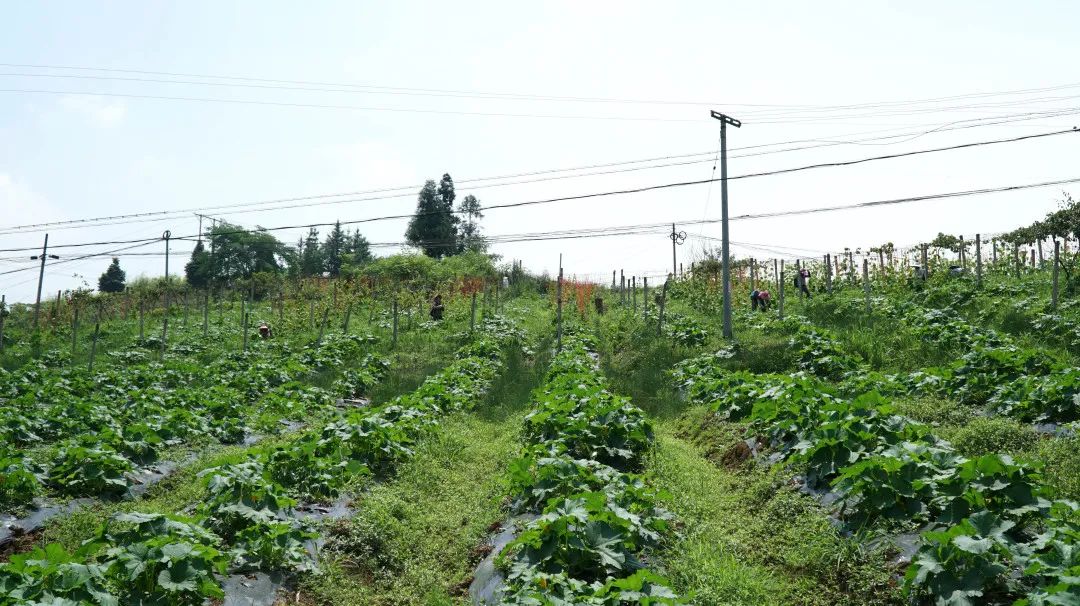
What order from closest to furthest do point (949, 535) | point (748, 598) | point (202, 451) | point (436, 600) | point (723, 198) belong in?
point (949, 535), point (748, 598), point (436, 600), point (202, 451), point (723, 198)

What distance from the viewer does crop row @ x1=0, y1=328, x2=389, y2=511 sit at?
8.43 meters

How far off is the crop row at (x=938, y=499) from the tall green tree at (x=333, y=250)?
6946 centimetres

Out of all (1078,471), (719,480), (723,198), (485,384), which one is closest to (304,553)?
(719,480)

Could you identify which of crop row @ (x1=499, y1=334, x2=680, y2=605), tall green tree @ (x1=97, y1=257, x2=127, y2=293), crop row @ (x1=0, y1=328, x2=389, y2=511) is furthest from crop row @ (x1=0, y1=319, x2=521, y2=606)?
tall green tree @ (x1=97, y1=257, x2=127, y2=293)

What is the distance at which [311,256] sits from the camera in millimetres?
75750

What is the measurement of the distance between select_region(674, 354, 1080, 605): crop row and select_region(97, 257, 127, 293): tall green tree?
8538 centimetres

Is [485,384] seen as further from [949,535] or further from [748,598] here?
[949,535]

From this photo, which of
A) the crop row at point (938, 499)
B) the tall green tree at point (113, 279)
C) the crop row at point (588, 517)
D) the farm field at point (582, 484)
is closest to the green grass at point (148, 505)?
the farm field at point (582, 484)

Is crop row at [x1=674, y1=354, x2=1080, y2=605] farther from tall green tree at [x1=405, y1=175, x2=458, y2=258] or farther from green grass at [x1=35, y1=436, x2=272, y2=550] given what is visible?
tall green tree at [x1=405, y1=175, x2=458, y2=258]

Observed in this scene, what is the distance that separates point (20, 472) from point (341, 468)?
3364mm

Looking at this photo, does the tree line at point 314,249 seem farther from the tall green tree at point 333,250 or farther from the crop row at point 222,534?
the crop row at point 222,534

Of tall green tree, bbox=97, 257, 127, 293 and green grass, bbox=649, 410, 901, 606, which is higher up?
tall green tree, bbox=97, 257, 127, 293

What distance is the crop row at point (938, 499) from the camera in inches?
175

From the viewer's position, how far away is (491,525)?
766 cm
